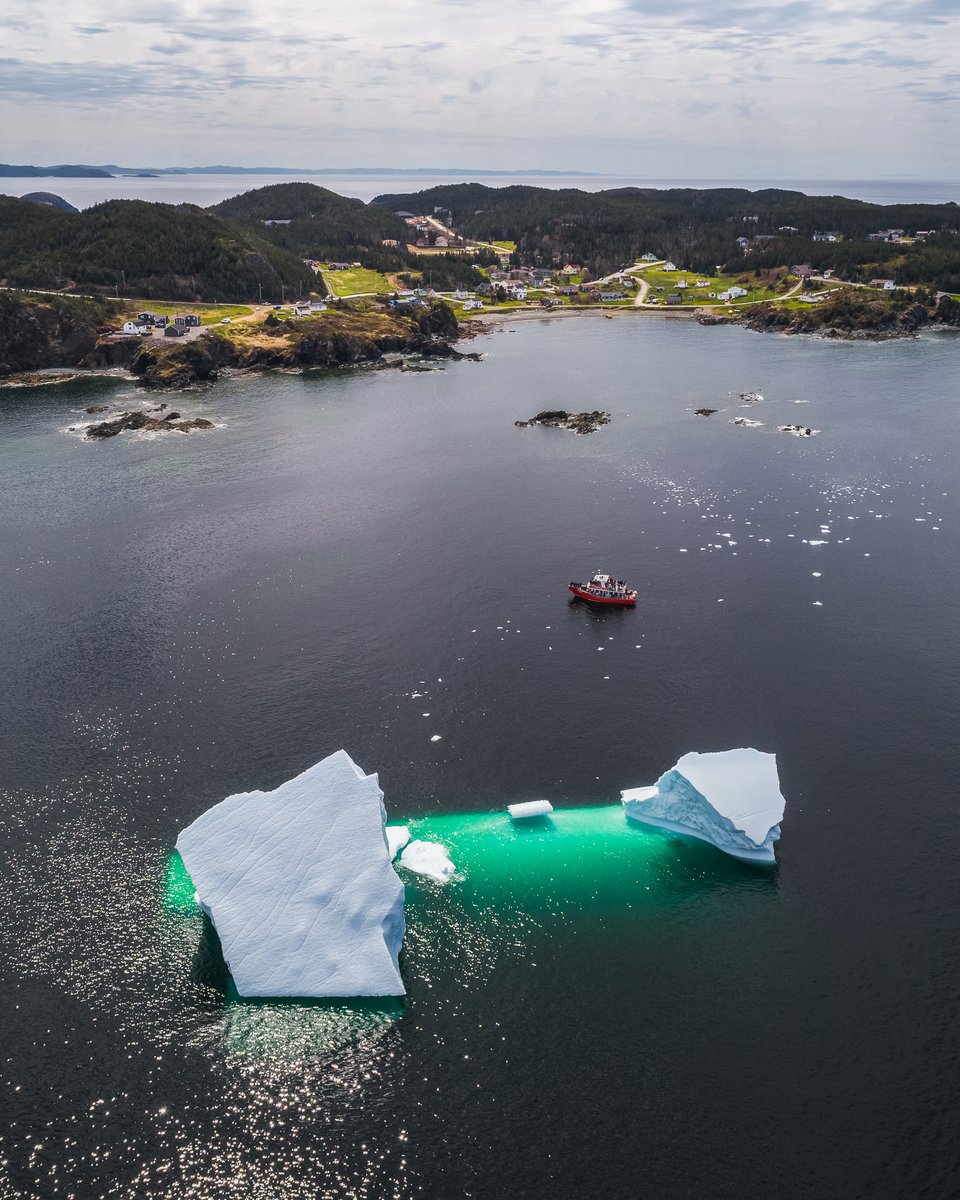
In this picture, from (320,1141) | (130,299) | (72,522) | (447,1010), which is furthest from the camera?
(130,299)

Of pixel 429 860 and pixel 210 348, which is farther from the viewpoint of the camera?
pixel 210 348

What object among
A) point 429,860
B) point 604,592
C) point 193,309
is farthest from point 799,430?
point 193,309

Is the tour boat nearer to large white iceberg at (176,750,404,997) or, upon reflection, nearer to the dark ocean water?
the dark ocean water

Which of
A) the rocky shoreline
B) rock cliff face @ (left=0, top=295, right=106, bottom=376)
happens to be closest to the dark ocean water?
the rocky shoreline

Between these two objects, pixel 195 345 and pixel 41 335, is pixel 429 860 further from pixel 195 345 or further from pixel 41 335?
pixel 41 335

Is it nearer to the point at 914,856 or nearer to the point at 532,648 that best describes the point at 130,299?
the point at 532,648

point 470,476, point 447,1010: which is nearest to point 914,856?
point 447,1010
